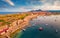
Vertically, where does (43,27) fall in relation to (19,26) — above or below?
below

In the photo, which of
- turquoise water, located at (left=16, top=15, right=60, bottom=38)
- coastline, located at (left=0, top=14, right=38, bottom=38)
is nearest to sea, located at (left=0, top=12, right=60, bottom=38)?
turquoise water, located at (left=16, top=15, right=60, bottom=38)

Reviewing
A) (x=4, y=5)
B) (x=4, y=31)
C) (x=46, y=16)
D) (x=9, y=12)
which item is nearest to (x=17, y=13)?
(x=9, y=12)

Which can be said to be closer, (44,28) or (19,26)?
(19,26)

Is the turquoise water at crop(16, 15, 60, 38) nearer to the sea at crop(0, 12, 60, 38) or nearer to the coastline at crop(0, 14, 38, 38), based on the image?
the sea at crop(0, 12, 60, 38)

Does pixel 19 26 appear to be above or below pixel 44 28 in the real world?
above

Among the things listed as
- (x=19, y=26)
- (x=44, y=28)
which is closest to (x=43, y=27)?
(x=44, y=28)

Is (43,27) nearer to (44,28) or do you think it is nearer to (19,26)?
(44,28)

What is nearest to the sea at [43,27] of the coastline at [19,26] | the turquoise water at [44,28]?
the turquoise water at [44,28]

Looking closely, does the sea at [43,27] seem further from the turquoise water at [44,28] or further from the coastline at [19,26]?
the coastline at [19,26]
